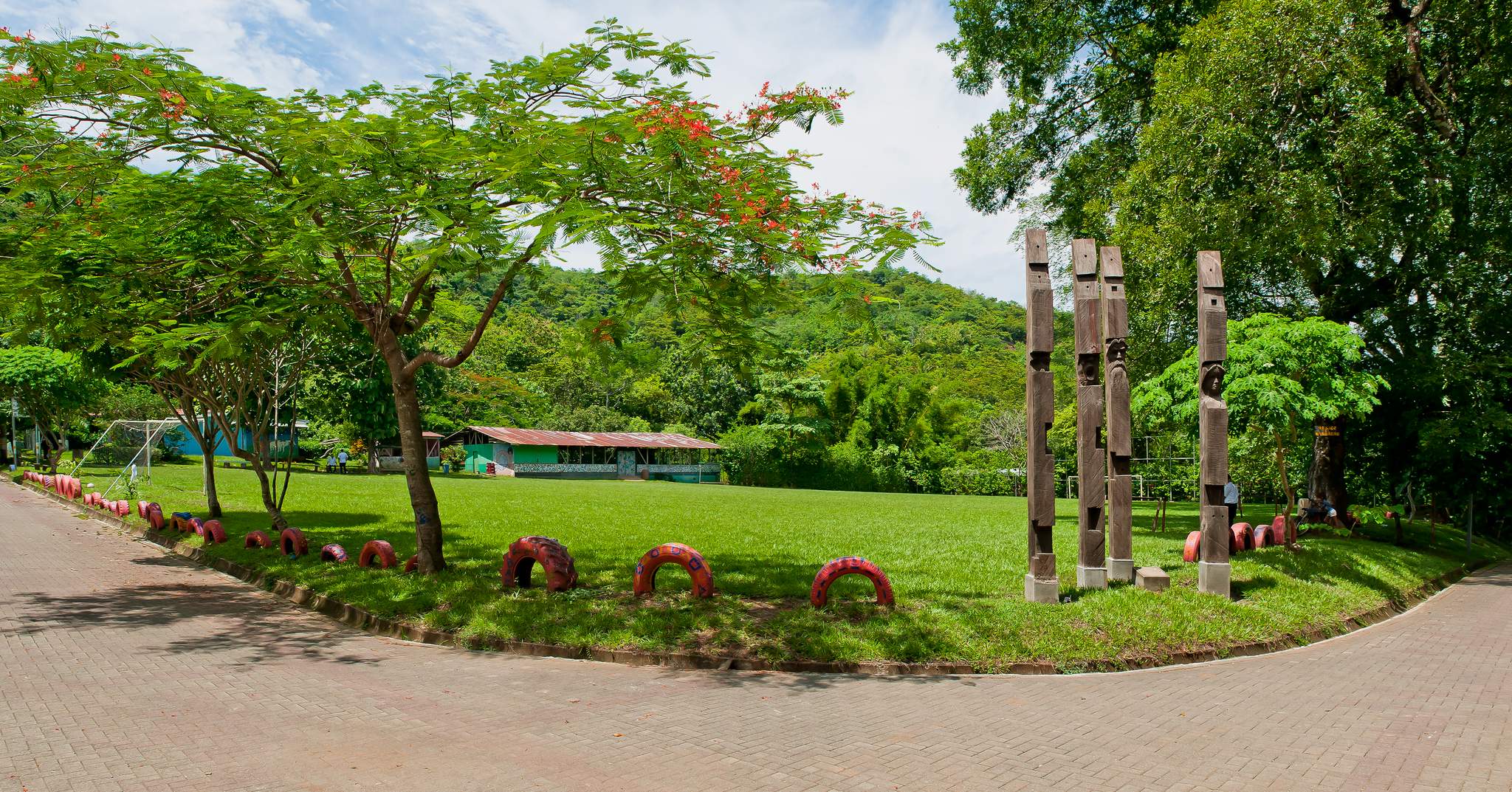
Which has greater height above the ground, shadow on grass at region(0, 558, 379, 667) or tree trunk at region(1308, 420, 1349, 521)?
tree trunk at region(1308, 420, 1349, 521)

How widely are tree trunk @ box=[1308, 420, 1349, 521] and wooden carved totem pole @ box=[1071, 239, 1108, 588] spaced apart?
37.4 ft

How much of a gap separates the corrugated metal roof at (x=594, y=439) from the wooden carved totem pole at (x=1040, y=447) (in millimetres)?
43027

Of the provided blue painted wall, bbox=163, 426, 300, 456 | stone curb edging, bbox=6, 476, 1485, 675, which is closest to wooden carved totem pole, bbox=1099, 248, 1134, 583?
stone curb edging, bbox=6, 476, 1485, 675

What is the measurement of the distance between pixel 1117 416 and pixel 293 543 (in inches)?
436

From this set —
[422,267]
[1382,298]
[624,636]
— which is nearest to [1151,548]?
[1382,298]

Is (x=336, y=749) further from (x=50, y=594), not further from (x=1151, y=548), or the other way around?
(x=1151, y=548)

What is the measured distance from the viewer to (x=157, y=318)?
10.4 m

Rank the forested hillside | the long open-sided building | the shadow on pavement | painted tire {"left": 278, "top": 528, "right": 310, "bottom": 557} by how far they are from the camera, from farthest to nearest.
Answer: the long open-sided building → painted tire {"left": 278, "top": 528, "right": 310, "bottom": 557} → the forested hillside → the shadow on pavement

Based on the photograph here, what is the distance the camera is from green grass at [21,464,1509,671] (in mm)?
7844

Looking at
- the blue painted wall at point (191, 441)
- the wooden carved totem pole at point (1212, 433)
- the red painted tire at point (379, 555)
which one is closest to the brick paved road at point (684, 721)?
the wooden carved totem pole at point (1212, 433)

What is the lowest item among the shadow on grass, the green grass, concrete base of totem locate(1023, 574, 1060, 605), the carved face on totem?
the shadow on grass

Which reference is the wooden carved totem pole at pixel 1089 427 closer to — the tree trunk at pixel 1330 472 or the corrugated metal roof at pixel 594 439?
the tree trunk at pixel 1330 472

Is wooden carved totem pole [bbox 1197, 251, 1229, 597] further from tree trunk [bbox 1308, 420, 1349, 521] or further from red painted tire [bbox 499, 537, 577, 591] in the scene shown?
tree trunk [bbox 1308, 420, 1349, 521]

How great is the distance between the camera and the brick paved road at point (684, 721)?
4875mm
